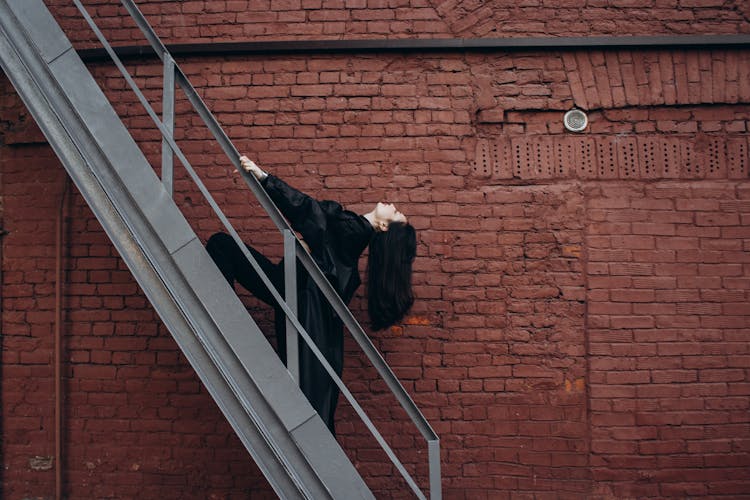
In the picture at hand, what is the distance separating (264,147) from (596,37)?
2265mm

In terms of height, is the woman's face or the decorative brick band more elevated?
the decorative brick band

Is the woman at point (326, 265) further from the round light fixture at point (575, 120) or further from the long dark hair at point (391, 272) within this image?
the round light fixture at point (575, 120)

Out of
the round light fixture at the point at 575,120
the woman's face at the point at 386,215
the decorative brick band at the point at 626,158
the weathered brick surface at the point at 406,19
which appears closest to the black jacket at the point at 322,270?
the woman's face at the point at 386,215

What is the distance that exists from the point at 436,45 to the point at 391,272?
154 cm

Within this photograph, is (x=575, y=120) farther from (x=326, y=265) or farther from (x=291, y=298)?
(x=291, y=298)

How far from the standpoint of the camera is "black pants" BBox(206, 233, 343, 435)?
119 inches

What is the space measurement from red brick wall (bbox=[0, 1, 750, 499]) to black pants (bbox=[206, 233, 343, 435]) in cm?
55

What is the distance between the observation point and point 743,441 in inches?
143

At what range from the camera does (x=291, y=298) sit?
2.82 metres

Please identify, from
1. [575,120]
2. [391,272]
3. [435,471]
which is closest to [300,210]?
[391,272]

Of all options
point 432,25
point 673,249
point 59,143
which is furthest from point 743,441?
point 59,143

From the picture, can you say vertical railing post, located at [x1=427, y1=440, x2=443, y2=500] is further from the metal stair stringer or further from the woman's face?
the woman's face

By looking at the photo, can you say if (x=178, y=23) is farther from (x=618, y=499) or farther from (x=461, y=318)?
(x=618, y=499)

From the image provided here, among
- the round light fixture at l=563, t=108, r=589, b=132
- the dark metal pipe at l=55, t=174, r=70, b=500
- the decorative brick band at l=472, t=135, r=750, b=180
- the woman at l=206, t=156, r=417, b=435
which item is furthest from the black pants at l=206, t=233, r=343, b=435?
the round light fixture at l=563, t=108, r=589, b=132
